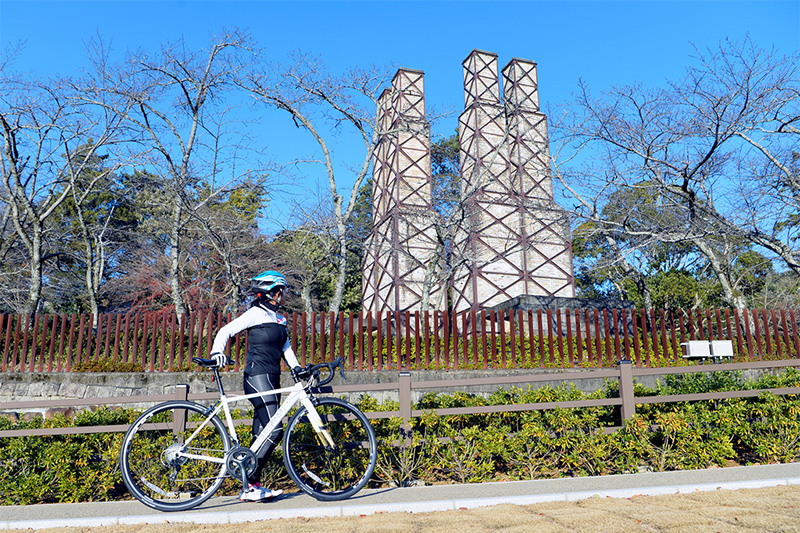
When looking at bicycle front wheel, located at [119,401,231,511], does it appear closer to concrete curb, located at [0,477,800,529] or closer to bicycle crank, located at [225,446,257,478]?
bicycle crank, located at [225,446,257,478]

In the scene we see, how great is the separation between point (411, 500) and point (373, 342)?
248 inches

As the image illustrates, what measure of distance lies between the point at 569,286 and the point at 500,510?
21160 millimetres

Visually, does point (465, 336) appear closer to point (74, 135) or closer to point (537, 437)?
point (537, 437)

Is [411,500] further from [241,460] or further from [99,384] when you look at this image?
[99,384]

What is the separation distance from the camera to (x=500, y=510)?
3.94 m

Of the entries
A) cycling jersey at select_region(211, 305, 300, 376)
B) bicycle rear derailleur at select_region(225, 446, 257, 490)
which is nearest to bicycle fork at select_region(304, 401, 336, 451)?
cycling jersey at select_region(211, 305, 300, 376)

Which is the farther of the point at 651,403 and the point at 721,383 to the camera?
the point at 721,383

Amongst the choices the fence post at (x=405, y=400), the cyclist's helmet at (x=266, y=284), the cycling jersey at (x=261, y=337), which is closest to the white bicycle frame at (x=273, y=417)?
the cycling jersey at (x=261, y=337)

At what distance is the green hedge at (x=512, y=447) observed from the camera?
4992mm

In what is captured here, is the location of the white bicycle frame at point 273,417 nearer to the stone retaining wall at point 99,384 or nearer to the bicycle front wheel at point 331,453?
the bicycle front wheel at point 331,453

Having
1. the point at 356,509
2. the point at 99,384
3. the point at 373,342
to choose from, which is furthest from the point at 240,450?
the point at 373,342

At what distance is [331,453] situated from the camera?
462 cm

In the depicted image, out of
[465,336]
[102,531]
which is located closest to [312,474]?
[102,531]

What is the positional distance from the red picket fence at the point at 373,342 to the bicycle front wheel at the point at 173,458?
4350 millimetres
